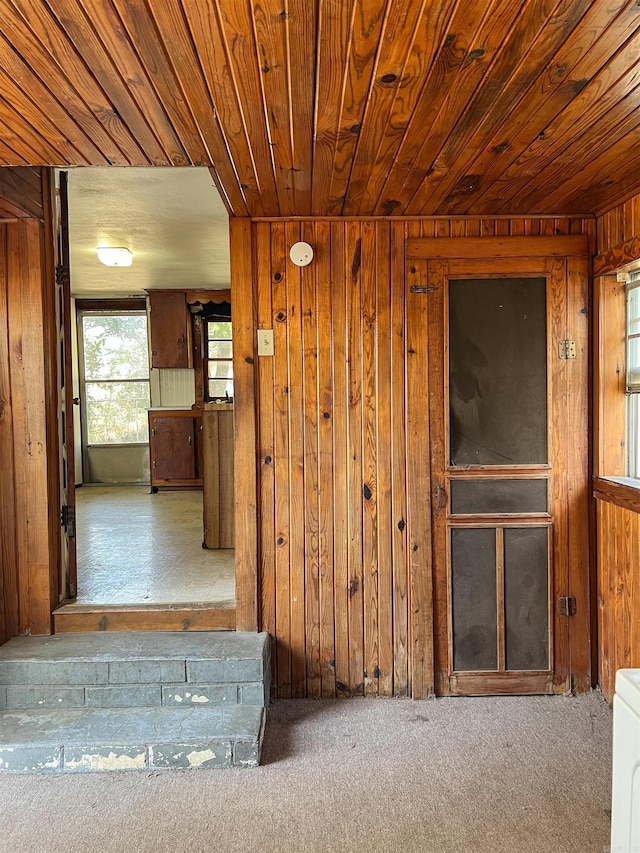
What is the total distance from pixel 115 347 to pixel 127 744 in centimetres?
623

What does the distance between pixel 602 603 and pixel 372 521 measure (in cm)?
124

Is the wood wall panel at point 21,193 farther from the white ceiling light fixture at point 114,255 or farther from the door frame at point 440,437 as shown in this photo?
the white ceiling light fixture at point 114,255

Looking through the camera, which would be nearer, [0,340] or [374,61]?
[374,61]

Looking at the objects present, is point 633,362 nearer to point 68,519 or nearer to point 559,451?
point 559,451

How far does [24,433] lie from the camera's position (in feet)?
9.55

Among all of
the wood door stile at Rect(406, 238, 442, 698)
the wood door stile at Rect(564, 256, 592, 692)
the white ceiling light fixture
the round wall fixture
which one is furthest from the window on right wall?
the white ceiling light fixture

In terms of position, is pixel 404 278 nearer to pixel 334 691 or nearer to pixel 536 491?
pixel 536 491

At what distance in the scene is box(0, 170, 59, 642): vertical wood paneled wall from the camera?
9.50ft

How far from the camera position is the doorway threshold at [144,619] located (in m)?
2.95

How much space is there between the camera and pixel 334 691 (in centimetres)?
297

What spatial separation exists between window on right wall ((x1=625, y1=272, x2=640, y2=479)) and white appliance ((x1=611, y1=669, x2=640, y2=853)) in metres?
1.80

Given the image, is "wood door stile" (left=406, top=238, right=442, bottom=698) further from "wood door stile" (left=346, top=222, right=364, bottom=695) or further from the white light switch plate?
the white light switch plate

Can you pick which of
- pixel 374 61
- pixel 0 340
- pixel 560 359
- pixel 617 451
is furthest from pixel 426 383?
pixel 0 340

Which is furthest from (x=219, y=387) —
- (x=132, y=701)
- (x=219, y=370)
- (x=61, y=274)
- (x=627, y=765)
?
(x=627, y=765)
